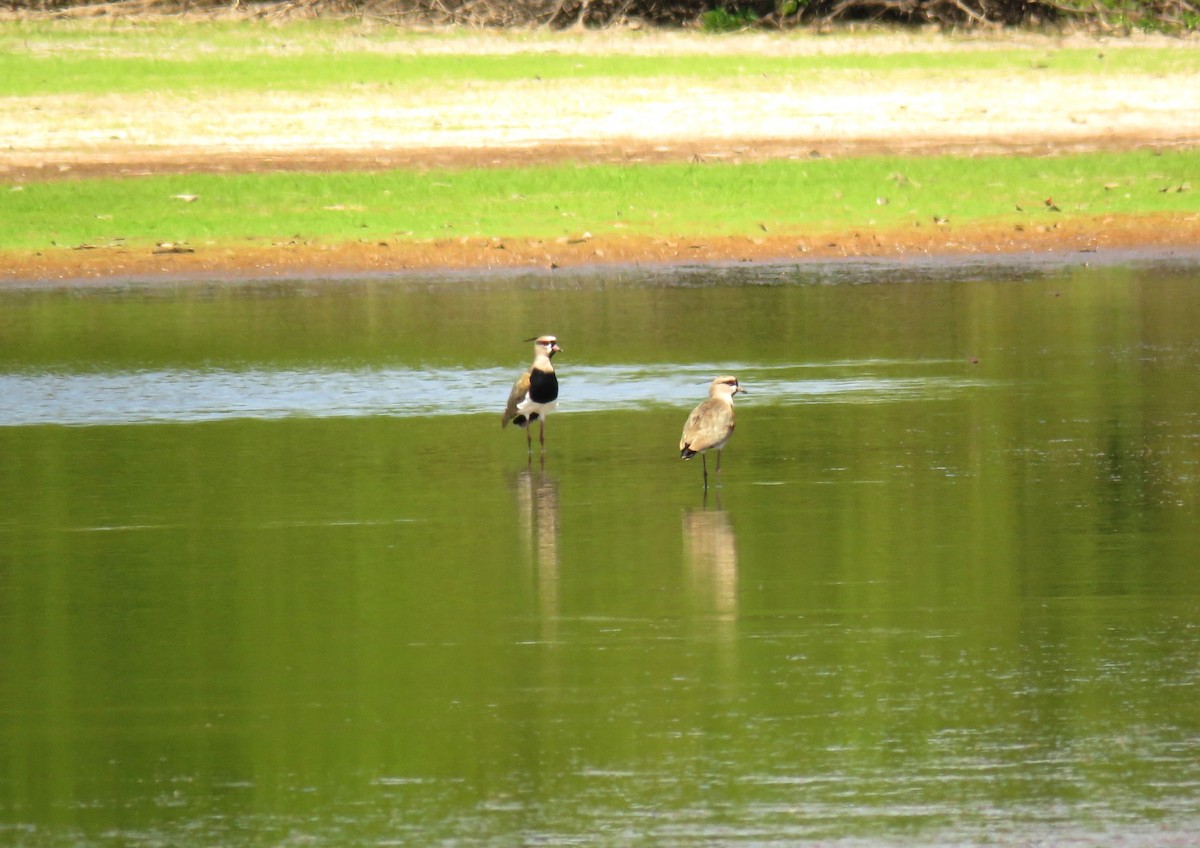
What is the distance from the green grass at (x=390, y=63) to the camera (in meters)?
25.6

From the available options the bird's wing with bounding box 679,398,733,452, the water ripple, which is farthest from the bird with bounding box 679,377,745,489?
the water ripple

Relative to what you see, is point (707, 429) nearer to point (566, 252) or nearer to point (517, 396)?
point (517, 396)

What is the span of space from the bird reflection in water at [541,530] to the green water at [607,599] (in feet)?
0.09

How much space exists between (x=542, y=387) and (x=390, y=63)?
55.1 ft

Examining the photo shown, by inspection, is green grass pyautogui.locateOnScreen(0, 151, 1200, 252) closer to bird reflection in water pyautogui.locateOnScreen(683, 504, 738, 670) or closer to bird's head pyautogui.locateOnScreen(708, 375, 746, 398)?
bird's head pyautogui.locateOnScreen(708, 375, 746, 398)

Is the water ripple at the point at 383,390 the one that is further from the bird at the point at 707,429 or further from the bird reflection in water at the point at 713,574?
the bird reflection in water at the point at 713,574

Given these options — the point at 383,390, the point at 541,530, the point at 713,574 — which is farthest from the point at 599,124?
the point at 713,574

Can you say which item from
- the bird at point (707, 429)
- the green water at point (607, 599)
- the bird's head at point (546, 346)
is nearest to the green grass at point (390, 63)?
the green water at point (607, 599)

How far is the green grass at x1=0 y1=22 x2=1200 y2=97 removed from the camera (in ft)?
84.1

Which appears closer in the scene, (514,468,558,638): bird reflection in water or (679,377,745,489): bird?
(514,468,558,638): bird reflection in water

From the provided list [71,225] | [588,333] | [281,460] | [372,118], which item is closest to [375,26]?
[372,118]

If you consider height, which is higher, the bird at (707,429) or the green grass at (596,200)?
the green grass at (596,200)

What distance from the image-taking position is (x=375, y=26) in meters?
30.0

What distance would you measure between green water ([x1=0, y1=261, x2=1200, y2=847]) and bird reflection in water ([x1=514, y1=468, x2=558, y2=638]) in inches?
1.0
